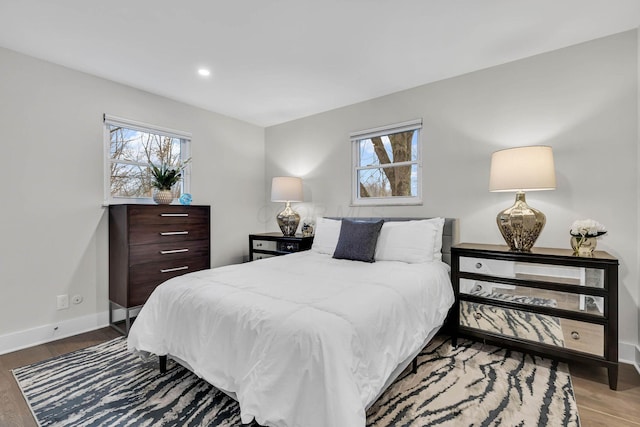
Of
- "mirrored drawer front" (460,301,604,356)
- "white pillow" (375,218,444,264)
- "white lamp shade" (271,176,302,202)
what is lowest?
"mirrored drawer front" (460,301,604,356)

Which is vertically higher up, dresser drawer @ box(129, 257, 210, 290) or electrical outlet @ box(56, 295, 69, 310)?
dresser drawer @ box(129, 257, 210, 290)

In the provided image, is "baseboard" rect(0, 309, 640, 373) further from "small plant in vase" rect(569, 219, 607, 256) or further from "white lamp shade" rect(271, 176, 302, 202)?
"white lamp shade" rect(271, 176, 302, 202)

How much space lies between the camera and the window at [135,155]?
3.02 metres

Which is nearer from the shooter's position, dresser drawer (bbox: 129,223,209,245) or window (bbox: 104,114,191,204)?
dresser drawer (bbox: 129,223,209,245)

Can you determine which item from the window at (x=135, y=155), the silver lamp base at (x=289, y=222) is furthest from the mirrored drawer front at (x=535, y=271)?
the window at (x=135, y=155)

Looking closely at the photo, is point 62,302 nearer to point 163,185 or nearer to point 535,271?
point 163,185

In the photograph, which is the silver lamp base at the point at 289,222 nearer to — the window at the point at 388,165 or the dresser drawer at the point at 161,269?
the window at the point at 388,165

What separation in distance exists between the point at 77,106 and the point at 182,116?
3.33ft

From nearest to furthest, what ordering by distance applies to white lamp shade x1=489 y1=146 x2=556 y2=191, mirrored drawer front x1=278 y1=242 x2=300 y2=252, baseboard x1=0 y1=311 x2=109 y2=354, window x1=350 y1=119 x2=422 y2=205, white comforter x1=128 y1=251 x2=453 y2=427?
white comforter x1=128 y1=251 x2=453 y2=427
white lamp shade x1=489 y1=146 x2=556 y2=191
baseboard x1=0 y1=311 x2=109 y2=354
window x1=350 y1=119 x2=422 y2=205
mirrored drawer front x1=278 y1=242 x2=300 y2=252

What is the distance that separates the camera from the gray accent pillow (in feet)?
8.52

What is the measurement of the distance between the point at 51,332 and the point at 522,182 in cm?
402

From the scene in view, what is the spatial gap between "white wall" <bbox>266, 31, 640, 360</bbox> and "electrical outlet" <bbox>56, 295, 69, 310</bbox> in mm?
3012

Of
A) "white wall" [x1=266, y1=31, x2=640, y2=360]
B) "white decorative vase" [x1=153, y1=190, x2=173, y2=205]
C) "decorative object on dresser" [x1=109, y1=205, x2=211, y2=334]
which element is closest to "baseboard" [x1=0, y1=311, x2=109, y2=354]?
"decorative object on dresser" [x1=109, y1=205, x2=211, y2=334]

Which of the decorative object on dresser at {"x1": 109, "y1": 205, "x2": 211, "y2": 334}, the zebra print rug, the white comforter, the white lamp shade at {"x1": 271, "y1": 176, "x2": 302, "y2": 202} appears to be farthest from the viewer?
the white lamp shade at {"x1": 271, "y1": 176, "x2": 302, "y2": 202}
